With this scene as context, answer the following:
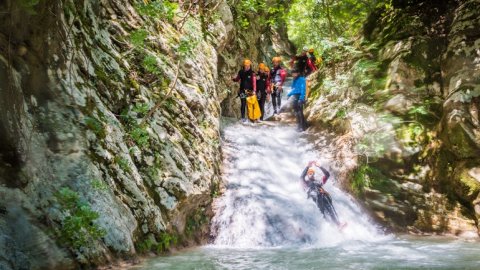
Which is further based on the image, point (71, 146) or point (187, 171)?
point (187, 171)

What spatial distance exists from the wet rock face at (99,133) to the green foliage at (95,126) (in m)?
0.02

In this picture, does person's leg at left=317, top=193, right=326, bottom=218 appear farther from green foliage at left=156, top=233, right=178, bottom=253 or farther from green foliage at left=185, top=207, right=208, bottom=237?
green foliage at left=156, top=233, right=178, bottom=253

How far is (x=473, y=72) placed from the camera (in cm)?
895

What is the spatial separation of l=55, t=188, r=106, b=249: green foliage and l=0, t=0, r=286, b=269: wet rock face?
1.6 inches

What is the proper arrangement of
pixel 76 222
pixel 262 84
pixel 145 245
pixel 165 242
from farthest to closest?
1. pixel 262 84
2. pixel 165 242
3. pixel 145 245
4. pixel 76 222

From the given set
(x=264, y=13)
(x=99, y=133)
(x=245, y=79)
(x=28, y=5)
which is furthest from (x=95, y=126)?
(x=264, y=13)

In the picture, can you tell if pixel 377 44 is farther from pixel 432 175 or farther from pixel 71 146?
pixel 71 146

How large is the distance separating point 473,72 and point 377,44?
3.65m

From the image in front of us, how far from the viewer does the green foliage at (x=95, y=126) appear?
5702 mm

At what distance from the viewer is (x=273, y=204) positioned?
905 centimetres

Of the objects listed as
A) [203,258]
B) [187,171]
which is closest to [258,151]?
[187,171]

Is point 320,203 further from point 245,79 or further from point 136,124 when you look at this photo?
point 245,79

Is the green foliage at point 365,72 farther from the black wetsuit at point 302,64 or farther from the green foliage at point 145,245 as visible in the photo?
the green foliage at point 145,245

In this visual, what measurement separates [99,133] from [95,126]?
12 centimetres
